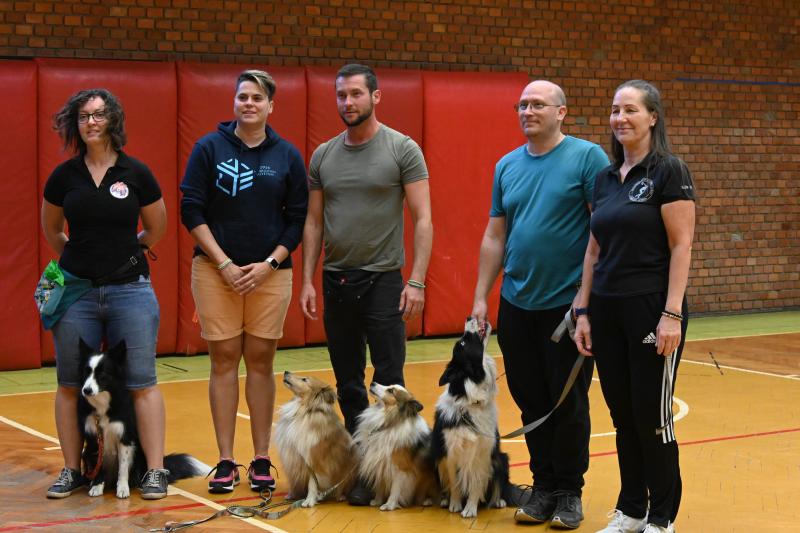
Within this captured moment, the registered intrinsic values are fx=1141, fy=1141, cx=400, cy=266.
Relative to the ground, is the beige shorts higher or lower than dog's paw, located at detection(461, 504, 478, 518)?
higher

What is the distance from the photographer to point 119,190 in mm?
5402

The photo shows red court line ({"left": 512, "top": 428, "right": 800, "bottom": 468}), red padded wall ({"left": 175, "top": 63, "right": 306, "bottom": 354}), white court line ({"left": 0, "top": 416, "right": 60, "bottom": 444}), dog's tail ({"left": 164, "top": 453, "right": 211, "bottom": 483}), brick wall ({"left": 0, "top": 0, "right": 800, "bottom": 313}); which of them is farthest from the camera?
brick wall ({"left": 0, "top": 0, "right": 800, "bottom": 313})

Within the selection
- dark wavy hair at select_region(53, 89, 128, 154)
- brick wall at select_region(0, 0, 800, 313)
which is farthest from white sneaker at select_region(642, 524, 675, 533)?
brick wall at select_region(0, 0, 800, 313)

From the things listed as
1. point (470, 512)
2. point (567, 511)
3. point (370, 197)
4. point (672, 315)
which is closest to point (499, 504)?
point (470, 512)

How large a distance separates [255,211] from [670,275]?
6.95ft

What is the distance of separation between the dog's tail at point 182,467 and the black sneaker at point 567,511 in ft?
6.41

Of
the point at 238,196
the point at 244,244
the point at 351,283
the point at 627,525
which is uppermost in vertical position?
the point at 238,196

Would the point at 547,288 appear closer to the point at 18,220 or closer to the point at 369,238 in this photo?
Answer: the point at 369,238

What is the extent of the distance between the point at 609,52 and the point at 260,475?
861 cm

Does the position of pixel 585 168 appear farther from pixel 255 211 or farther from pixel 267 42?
pixel 267 42

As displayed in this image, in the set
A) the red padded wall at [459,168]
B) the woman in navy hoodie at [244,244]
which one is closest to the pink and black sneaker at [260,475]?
the woman in navy hoodie at [244,244]

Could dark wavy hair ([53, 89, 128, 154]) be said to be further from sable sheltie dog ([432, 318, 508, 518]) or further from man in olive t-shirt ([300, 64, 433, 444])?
sable sheltie dog ([432, 318, 508, 518])

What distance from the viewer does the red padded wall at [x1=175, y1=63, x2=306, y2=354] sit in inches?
397

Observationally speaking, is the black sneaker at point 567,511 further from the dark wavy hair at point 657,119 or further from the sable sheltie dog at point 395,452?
the dark wavy hair at point 657,119
